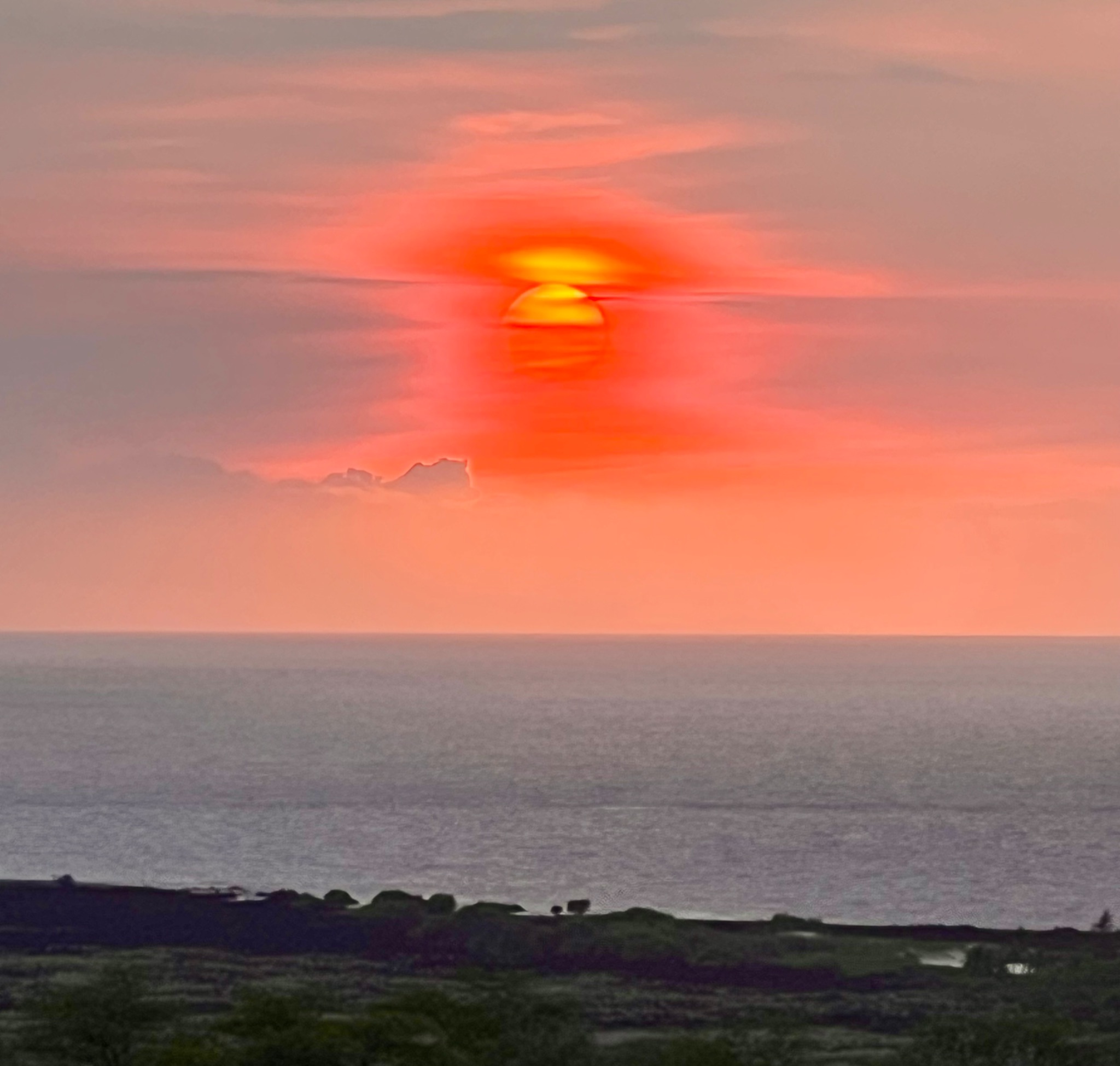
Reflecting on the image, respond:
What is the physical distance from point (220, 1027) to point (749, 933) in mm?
39175

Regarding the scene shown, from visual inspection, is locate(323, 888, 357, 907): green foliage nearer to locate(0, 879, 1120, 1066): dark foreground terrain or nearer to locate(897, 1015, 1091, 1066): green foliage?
locate(0, 879, 1120, 1066): dark foreground terrain

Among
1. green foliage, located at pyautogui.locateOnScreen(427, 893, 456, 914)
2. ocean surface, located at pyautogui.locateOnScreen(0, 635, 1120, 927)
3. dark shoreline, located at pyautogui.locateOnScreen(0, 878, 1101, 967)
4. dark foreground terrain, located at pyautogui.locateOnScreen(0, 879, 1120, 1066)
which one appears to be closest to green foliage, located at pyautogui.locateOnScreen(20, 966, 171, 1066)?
dark foreground terrain, located at pyautogui.locateOnScreen(0, 879, 1120, 1066)

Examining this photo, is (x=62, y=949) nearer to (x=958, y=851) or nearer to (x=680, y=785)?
(x=958, y=851)

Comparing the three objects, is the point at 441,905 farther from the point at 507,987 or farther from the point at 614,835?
the point at 614,835

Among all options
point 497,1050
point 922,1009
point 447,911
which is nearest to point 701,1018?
point 922,1009

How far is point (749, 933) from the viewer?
87750mm

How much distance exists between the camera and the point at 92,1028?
180ft

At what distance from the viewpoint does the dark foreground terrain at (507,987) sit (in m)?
51.3

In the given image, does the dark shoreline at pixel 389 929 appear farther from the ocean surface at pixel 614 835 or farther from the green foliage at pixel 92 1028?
the green foliage at pixel 92 1028

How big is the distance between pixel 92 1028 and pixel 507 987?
12.9 m

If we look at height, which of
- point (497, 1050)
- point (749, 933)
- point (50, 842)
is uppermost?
point (50, 842)

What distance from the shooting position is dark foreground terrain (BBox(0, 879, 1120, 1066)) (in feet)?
168

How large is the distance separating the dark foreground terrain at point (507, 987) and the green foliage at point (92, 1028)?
0.06 metres

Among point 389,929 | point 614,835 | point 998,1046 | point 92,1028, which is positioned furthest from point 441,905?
point 614,835
